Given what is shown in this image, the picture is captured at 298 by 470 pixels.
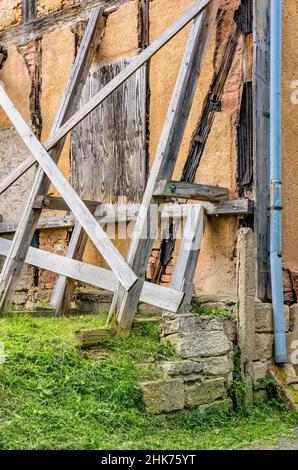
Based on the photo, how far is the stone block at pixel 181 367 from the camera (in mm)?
6156

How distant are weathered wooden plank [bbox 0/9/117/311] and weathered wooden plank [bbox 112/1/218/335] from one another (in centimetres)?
116

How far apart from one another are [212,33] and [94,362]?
12.1 feet

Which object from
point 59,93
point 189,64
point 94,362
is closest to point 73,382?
point 94,362

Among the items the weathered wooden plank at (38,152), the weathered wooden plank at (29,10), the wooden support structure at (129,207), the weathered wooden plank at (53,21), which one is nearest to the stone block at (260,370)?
the wooden support structure at (129,207)

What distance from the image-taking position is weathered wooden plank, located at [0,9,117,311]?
785cm

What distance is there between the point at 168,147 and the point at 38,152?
167 centimetres

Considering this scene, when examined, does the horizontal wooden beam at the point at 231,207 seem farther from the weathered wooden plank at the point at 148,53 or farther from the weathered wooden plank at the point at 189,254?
the weathered wooden plank at the point at 148,53

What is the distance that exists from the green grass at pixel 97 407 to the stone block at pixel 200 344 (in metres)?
0.12

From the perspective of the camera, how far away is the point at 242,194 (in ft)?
24.2

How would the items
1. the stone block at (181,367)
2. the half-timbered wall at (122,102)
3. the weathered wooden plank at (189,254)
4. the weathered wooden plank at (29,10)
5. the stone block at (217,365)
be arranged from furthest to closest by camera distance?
the weathered wooden plank at (29,10), the half-timbered wall at (122,102), the weathered wooden plank at (189,254), the stone block at (217,365), the stone block at (181,367)

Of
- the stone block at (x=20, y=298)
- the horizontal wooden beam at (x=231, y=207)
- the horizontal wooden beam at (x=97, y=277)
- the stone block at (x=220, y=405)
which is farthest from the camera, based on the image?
the stone block at (x=20, y=298)

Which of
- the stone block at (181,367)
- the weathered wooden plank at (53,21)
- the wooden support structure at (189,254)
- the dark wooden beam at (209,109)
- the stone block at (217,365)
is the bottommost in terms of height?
the stone block at (181,367)

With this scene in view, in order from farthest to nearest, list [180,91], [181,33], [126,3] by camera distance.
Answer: [126,3]
[181,33]
[180,91]

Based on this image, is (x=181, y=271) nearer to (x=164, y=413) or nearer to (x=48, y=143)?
(x=164, y=413)
